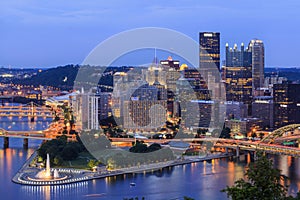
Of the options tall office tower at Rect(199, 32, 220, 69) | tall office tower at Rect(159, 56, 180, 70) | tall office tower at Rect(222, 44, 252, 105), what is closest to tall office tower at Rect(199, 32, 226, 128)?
tall office tower at Rect(199, 32, 220, 69)

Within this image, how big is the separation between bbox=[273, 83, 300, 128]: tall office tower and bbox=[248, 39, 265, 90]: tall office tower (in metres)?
5.56

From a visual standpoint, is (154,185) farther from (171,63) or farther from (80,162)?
(171,63)

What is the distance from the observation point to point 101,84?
59.7 ft

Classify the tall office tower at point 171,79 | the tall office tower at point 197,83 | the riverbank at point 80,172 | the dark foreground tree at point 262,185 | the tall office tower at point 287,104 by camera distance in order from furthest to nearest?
the tall office tower at point 197,83 → the tall office tower at point 171,79 → the tall office tower at point 287,104 → the riverbank at point 80,172 → the dark foreground tree at point 262,185

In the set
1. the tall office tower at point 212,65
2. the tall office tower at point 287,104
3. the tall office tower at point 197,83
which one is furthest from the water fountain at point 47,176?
the tall office tower at point 197,83

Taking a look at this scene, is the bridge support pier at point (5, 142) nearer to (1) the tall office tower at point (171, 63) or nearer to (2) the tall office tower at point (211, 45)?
(1) the tall office tower at point (171, 63)

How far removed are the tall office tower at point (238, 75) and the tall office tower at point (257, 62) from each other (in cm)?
25

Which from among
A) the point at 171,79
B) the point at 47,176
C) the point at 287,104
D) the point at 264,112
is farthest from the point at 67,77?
the point at 47,176

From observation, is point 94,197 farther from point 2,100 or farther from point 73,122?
point 2,100

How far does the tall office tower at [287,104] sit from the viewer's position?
1429 cm

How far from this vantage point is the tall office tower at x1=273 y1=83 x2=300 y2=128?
46.9 ft

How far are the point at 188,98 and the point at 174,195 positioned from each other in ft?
29.8

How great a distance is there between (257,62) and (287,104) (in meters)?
7.09

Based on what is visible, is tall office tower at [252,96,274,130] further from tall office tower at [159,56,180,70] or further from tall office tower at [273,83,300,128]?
tall office tower at [159,56,180,70]
